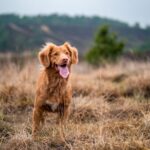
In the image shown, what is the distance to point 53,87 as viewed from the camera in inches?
244

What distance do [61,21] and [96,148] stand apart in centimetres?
8723

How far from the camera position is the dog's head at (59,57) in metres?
6.08

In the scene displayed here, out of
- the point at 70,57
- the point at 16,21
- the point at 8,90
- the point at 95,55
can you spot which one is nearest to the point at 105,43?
the point at 95,55

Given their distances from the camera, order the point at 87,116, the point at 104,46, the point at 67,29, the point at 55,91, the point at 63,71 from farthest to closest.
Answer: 1. the point at 67,29
2. the point at 104,46
3. the point at 87,116
4. the point at 55,91
5. the point at 63,71

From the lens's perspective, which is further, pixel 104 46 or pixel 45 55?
pixel 104 46

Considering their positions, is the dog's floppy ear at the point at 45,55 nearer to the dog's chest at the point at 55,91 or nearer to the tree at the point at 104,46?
the dog's chest at the point at 55,91

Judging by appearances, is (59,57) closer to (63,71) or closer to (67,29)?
(63,71)

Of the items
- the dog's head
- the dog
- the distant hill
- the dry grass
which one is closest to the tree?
the dry grass

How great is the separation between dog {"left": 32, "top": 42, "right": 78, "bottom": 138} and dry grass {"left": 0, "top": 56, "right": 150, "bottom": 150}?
0.22 meters

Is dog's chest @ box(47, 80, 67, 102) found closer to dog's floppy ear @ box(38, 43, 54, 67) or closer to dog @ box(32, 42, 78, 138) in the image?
dog @ box(32, 42, 78, 138)

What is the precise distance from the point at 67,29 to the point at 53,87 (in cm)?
8150

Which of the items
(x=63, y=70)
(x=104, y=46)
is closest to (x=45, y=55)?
(x=63, y=70)

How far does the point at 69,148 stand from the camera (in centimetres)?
535

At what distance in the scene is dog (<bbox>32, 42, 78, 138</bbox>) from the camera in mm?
6118
